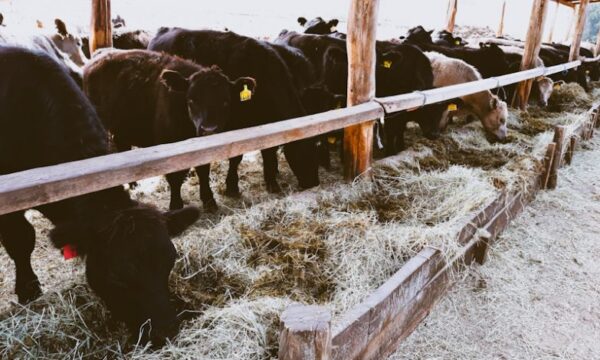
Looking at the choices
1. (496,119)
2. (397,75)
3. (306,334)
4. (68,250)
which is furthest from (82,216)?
(496,119)

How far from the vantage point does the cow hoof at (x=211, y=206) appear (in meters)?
4.83

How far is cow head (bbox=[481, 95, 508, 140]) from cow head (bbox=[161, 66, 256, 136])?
4.74m

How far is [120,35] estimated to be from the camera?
8.79 m

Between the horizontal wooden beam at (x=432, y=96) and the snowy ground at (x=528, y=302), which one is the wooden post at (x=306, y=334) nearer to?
the snowy ground at (x=528, y=302)

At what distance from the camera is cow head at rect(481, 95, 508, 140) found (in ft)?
23.9

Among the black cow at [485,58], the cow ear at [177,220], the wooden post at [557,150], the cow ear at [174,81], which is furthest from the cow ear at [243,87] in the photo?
the black cow at [485,58]

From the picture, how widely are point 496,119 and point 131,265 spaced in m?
6.58

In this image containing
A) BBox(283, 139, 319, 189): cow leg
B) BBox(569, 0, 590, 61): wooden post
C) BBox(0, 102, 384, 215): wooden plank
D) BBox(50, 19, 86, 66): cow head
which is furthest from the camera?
BBox(569, 0, 590, 61): wooden post

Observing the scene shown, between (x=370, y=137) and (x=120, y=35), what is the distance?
6.30 metres

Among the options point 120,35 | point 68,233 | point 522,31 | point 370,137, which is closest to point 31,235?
point 68,233

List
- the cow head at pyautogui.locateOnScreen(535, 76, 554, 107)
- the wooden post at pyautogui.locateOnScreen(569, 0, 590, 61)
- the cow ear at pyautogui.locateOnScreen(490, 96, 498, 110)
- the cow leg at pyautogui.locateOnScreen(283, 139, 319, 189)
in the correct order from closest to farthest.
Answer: the cow leg at pyautogui.locateOnScreen(283, 139, 319, 189), the cow ear at pyautogui.locateOnScreen(490, 96, 498, 110), the cow head at pyautogui.locateOnScreen(535, 76, 554, 107), the wooden post at pyautogui.locateOnScreen(569, 0, 590, 61)

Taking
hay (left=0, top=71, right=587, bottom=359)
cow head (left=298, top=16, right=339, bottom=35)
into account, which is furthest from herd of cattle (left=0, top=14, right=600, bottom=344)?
cow head (left=298, top=16, right=339, bottom=35)

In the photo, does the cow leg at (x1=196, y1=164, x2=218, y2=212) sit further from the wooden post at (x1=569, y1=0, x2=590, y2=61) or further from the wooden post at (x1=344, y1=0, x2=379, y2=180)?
the wooden post at (x1=569, y1=0, x2=590, y2=61)

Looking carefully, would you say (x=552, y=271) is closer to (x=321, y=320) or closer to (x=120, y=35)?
(x=321, y=320)
